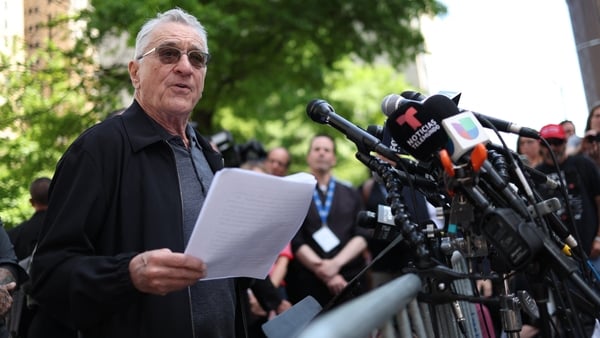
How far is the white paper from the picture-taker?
216cm

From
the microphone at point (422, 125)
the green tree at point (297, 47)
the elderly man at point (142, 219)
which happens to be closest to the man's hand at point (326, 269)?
the elderly man at point (142, 219)

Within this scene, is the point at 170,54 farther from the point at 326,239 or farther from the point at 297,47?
the point at 297,47

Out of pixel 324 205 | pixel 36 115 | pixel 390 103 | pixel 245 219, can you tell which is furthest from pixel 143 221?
pixel 324 205

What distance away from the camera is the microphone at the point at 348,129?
8.36 feet

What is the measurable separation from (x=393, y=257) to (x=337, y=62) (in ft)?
25.6

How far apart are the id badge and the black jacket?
3.71m

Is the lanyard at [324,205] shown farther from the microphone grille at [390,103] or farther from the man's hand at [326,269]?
the microphone grille at [390,103]

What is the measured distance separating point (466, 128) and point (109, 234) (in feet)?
4.37

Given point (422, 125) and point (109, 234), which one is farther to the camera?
point (109, 234)

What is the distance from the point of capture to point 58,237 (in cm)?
255

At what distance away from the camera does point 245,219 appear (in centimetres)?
229

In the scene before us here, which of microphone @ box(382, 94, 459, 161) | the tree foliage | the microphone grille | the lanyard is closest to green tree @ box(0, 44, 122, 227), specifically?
the tree foliage

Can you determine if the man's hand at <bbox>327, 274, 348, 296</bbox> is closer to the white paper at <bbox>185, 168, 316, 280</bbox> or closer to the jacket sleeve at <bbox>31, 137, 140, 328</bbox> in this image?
the white paper at <bbox>185, 168, 316, 280</bbox>

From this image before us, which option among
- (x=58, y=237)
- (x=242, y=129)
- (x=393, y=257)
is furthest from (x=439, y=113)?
(x=242, y=129)
